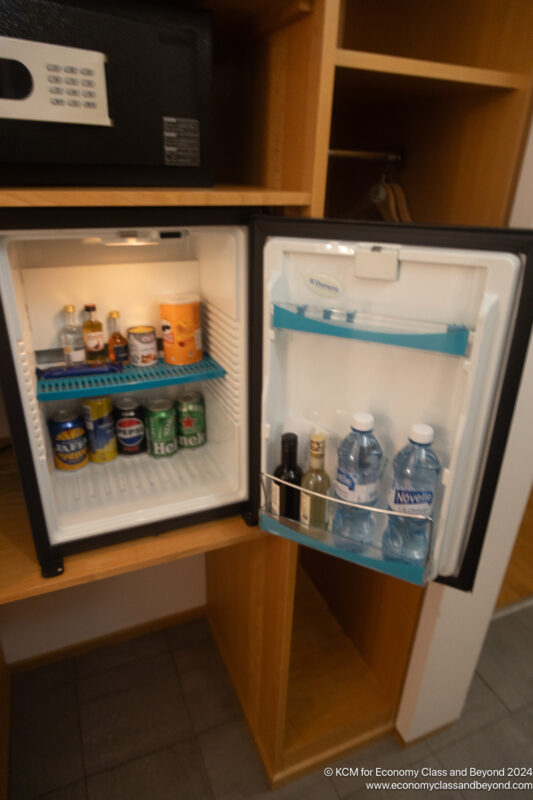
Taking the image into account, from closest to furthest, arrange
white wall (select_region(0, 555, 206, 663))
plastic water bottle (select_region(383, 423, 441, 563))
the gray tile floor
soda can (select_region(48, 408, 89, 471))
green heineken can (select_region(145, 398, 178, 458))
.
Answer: plastic water bottle (select_region(383, 423, 441, 563)) → soda can (select_region(48, 408, 89, 471)) → green heineken can (select_region(145, 398, 178, 458)) → the gray tile floor → white wall (select_region(0, 555, 206, 663))

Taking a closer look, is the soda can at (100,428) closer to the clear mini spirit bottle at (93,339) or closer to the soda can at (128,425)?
the soda can at (128,425)

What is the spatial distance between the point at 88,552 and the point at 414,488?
2.27ft

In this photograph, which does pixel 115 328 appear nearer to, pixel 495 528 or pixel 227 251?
pixel 227 251

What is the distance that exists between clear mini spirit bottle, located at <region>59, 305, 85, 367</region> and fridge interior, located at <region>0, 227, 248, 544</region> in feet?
0.14

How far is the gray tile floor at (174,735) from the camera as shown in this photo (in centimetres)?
144

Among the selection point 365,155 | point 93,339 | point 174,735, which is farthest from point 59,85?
point 174,735

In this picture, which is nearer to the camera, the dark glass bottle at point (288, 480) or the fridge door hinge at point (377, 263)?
the fridge door hinge at point (377, 263)

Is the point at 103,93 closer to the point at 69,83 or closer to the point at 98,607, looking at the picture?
the point at 69,83

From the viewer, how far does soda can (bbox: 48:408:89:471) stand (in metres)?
1.23

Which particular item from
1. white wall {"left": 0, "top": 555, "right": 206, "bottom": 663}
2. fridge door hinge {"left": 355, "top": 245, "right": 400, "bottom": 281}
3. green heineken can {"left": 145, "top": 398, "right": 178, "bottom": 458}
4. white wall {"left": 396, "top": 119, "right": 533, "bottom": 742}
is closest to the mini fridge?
fridge door hinge {"left": 355, "top": 245, "right": 400, "bottom": 281}

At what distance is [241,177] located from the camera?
1.27 m

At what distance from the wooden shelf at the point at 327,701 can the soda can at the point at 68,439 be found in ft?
3.42

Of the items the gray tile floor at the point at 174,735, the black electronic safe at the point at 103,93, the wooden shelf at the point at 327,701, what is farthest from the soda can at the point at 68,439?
the wooden shelf at the point at 327,701

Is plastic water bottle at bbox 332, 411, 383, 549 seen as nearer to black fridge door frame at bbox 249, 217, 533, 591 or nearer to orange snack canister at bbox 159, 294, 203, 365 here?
black fridge door frame at bbox 249, 217, 533, 591
